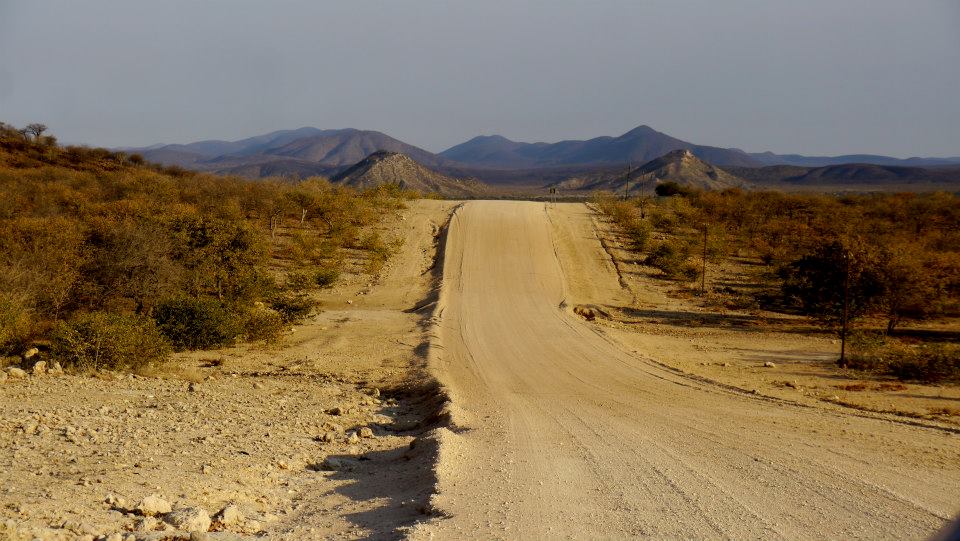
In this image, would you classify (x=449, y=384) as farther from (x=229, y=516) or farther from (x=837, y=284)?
(x=837, y=284)

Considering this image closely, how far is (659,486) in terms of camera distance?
7383 mm

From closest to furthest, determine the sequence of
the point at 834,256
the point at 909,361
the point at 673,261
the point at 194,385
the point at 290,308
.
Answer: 1. the point at 194,385
2. the point at 909,361
3. the point at 290,308
4. the point at 834,256
5. the point at 673,261

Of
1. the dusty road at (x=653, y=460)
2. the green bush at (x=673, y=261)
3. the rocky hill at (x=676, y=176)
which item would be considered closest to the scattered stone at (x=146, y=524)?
the dusty road at (x=653, y=460)

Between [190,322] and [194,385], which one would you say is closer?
[194,385]

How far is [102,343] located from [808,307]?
2064cm

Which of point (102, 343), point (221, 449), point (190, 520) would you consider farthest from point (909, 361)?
point (102, 343)

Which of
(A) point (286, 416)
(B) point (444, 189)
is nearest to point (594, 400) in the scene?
(A) point (286, 416)

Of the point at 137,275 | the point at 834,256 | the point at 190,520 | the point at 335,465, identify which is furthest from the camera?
the point at 834,256

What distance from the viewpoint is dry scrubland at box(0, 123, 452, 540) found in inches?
248

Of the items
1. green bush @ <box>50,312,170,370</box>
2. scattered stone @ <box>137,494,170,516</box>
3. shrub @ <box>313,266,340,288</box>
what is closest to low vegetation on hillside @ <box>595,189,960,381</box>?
shrub @ <box>313,266,340,288</box>

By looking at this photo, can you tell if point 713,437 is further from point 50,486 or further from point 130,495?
point 50,486

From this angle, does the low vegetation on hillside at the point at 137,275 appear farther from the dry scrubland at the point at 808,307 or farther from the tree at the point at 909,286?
the tree at the point at 909,286

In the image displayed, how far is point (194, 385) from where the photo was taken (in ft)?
38.3

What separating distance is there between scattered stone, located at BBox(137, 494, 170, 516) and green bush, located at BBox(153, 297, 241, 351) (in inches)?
423
